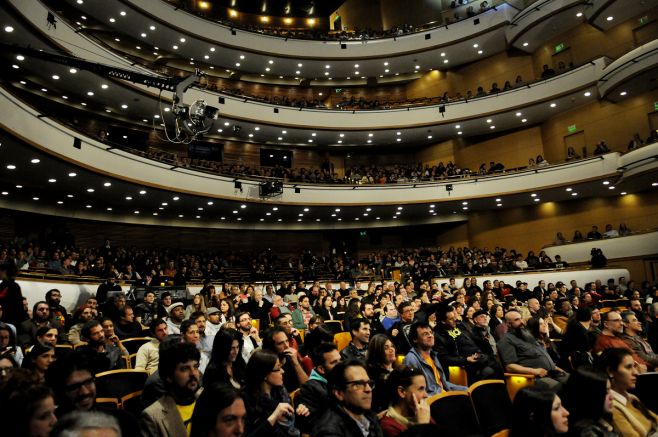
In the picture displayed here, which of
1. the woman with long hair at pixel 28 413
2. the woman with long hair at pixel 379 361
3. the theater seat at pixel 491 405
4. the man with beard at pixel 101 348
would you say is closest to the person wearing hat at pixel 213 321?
the man with beard at pixel 101 348

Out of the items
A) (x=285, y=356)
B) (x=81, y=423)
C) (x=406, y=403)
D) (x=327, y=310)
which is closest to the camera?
(x=81, y=423)

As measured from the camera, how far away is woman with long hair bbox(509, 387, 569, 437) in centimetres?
207

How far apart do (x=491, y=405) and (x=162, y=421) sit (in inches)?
86.2

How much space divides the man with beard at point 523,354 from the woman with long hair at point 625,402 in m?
0.98

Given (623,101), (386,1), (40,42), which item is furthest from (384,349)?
(386,1)

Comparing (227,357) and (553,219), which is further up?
(553,219)

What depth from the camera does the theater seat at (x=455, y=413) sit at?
111 inches

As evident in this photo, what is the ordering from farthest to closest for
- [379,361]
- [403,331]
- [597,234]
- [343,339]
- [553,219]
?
[553,219]
[597,234]
[343,339]
[403,331]
[379,361]

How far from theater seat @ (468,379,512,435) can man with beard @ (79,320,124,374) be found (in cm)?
312

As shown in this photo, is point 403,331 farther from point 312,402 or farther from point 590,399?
point 590,399

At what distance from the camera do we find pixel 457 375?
4.54 meters

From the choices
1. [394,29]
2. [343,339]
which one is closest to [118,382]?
[343,339]

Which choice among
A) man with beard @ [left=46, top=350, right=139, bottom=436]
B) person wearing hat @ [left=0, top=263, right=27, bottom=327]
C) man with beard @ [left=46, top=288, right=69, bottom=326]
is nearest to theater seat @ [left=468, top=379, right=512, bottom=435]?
man with beard @ [left=46, top=350, right=139, bottom=436]

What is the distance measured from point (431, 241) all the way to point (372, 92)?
8.10m
